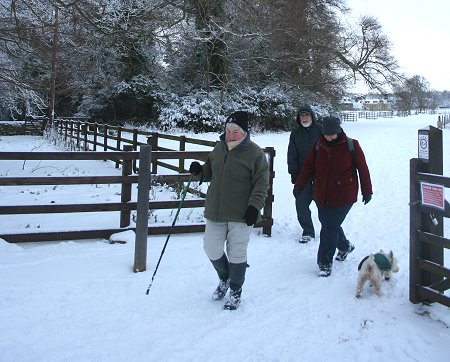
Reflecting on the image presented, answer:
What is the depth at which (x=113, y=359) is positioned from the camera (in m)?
3.20

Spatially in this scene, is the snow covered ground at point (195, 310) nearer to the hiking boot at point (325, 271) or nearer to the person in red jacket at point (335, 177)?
the hiking boot at point (325, 271)

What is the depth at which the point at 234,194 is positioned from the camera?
3951 mm

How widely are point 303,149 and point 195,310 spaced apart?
2.89m

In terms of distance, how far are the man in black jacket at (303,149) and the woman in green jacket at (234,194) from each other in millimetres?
2131

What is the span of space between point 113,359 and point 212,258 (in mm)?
1273

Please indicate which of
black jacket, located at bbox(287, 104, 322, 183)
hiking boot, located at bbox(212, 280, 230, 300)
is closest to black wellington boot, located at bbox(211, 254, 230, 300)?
hiking boot, located at bbox(212, 280, 230, 300)

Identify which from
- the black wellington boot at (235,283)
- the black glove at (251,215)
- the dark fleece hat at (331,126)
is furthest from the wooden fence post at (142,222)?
the dark fleece hat at (331,126)

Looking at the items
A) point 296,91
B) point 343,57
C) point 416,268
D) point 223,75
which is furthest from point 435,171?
point 343,57

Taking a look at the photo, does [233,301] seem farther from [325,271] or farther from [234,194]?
[325,271]

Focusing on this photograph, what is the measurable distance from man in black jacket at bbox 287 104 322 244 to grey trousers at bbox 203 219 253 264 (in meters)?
2.16

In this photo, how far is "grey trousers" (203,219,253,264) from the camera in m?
3.96

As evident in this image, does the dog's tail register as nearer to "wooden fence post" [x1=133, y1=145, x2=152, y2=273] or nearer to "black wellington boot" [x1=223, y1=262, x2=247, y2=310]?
"black wellington boot" [x1=223, y1=262, x2=247, y2=310]

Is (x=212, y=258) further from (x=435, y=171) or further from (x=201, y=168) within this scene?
(x=435, y=171)

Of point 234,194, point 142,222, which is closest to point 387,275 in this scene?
point 234,194
